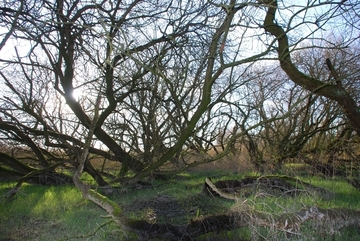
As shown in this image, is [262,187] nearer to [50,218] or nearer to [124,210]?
[124,210]

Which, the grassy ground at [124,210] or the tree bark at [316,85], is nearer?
the grassy ground at [124,210]

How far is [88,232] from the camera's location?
14.9 ft

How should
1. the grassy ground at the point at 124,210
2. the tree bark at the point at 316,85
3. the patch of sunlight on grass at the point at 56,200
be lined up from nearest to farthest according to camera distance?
the grassy ground at the point at 124,210
the patch of sunlight on grass at the point at 56,200
the tree bark at the point at 316,85

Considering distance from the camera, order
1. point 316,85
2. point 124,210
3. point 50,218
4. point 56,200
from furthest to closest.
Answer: point 316,85, point 56,200, point 50,218, point 124,210

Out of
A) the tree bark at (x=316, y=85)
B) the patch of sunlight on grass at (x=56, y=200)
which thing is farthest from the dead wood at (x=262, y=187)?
the patch of sunlight on grass at (x=56, y=200)

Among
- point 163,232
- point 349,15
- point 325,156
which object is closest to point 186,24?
point 349,15

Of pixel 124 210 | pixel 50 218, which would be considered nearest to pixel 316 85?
pixel 124 210

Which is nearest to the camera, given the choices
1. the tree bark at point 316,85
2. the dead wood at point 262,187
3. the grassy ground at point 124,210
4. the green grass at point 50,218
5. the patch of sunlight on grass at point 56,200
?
the grassy ground at point 124,210

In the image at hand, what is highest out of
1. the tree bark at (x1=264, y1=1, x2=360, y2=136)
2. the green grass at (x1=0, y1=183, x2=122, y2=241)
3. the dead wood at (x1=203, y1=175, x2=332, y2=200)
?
the tree bark at (x1=264, y1=1, x2=360, y2=136)

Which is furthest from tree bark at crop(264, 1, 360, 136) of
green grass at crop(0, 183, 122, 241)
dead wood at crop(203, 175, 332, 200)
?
green grass at crop(0, 183, 122, 241)

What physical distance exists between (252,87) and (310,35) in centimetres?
424

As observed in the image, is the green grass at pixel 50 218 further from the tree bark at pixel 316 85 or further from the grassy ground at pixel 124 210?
the tree bark at pixel 316 85

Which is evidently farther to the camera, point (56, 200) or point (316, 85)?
point (316, 85)

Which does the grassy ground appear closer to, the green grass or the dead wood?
the green grass
